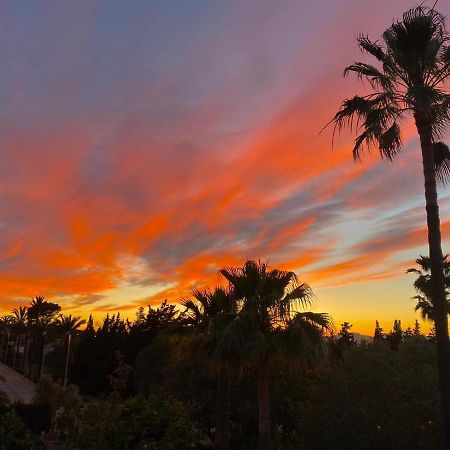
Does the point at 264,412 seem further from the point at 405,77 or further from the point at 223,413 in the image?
the point at 405,77

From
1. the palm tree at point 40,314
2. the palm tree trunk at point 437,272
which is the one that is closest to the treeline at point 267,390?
the palm tree trunk at point 437,272

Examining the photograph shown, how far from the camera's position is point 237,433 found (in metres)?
22.3

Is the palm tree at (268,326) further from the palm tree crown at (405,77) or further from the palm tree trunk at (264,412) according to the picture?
the palm tree crown at (405,77)

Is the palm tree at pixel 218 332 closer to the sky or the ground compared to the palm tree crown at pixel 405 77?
closer to the ground

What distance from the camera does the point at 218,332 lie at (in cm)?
1830

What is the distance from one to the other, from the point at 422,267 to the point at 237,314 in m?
33.8

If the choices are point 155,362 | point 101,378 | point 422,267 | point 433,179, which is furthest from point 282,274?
point 101,378

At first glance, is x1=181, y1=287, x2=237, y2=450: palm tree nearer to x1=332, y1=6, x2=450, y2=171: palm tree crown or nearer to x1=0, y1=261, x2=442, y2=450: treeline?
x1=0, y1=261, x2=442, y2=450: treeline

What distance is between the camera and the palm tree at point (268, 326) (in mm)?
16906

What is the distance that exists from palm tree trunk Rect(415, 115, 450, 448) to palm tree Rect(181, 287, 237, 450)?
8.18 metres

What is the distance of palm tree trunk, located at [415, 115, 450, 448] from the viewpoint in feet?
34.6

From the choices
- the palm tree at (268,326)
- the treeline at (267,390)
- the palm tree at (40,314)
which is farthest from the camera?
the palm tree at (40,314)

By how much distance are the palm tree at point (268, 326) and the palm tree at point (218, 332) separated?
2.50 feet

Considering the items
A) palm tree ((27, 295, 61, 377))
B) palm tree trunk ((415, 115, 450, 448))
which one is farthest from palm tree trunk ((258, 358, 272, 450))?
palm tree ((27, 295, 61, 377))
